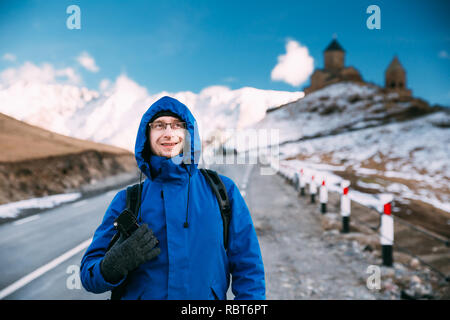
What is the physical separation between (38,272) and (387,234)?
5339 millimetres

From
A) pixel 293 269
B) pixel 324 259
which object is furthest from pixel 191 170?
pixel 324 259

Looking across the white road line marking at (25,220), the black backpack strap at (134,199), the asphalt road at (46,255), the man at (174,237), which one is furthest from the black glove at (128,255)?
the white road line marking at (25,220)

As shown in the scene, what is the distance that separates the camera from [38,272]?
4.62 metres

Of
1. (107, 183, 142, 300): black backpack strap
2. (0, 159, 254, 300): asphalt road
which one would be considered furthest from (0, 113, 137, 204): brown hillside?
(107, 183, 142, 300): black backpack strap

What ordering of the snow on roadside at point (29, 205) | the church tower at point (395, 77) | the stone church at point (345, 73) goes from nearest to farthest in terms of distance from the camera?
1. the snow on roadside at point (29, 205)
2. the stone church at point (345, 73)
3. the church tower at point (395, 77)

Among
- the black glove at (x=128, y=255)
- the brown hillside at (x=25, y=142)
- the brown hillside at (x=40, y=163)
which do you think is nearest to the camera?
the black glove at (x=128, y=255)

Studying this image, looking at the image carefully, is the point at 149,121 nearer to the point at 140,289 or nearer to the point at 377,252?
the point at 140,289

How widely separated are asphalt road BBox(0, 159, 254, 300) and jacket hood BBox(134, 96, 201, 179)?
8.49 ft

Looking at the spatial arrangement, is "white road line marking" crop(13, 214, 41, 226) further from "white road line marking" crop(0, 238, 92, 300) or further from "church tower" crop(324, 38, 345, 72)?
"church tower" crop(324, 38, 345, 72)

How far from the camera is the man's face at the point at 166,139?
5.73 feet

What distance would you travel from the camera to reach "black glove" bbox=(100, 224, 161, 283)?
1.53 metres

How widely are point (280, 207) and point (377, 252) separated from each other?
420cm

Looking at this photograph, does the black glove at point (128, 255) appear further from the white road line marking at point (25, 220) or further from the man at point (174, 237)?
the white road line marking at point (25, 220)

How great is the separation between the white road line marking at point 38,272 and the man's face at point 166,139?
11.7 ft
